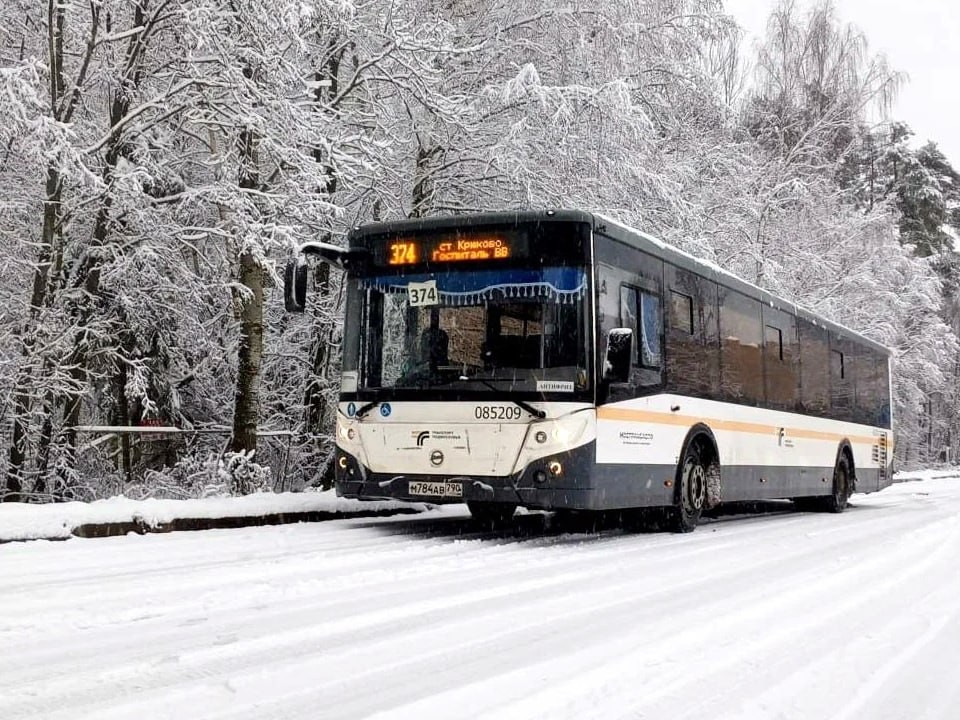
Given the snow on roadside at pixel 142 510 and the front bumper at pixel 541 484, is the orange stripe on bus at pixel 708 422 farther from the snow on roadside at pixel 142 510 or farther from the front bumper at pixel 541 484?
the snow on roadside at pixel 142 510

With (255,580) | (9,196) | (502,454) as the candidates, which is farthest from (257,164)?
(255,580)

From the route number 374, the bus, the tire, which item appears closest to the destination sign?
the bus

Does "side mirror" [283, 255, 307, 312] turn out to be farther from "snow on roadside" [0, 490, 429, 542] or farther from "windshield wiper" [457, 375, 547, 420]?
"snow on roadside" [0, 490, 429, 542]

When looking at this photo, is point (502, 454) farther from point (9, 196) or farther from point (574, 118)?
point (9, 196)

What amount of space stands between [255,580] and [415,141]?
1110 centimetres

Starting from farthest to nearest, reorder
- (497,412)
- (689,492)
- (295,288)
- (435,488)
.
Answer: (689,492) < (295,288) < (435,488) < (497,412)

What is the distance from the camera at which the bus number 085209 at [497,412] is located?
9766 millimetres

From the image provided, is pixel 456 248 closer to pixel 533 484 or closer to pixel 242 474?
pixel 533 484

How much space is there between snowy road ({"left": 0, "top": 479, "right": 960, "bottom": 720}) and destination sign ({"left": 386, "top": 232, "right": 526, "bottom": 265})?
281cm

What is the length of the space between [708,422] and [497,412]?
3.74 meters

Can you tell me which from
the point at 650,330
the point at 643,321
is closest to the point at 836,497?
the point at 650,330

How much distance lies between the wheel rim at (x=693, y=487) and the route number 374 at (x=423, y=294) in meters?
3.74

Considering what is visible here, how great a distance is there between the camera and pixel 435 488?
10031 millimetres

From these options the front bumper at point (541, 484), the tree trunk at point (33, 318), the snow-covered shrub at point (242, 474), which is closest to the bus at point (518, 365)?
the front bumper at point (541, 484)
